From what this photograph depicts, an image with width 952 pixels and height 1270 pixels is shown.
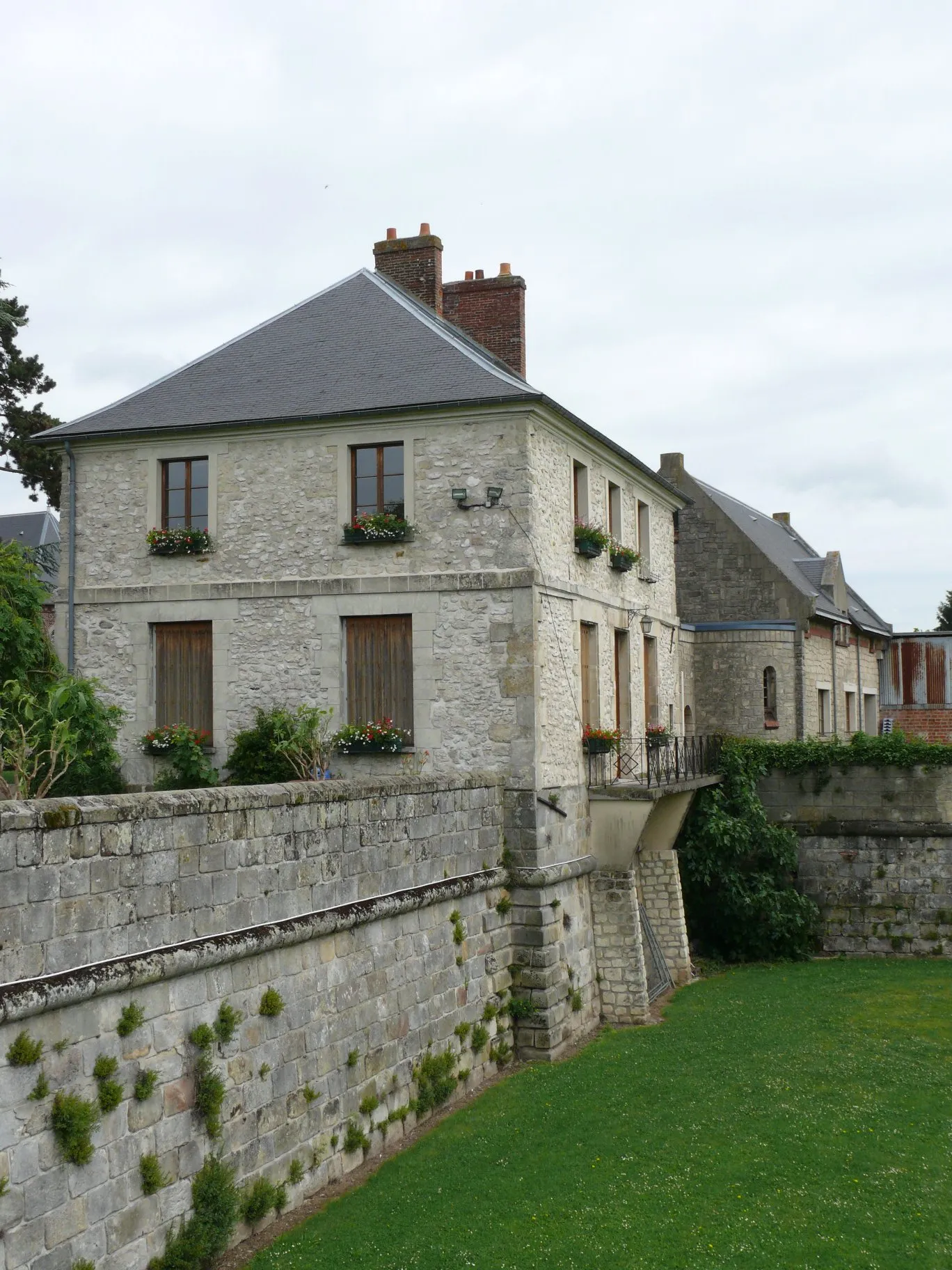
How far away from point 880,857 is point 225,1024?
1482cm

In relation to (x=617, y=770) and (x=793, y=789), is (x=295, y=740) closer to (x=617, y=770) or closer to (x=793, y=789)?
(x=617, y=770)

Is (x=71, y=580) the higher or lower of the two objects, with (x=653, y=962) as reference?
higher

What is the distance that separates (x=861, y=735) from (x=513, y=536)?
9424 mm

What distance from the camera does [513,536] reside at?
1557 cm

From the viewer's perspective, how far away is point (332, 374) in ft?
56.1

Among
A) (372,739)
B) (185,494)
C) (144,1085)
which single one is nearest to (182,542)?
(185,494)

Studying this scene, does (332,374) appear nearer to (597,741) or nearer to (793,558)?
(597,741)

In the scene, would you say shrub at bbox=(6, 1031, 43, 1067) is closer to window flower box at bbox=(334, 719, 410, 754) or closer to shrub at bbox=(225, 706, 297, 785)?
shrub at bbox=(225, 706, 297, 785)

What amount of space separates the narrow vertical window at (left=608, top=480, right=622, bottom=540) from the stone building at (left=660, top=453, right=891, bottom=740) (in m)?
5.70

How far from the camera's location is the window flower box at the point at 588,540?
17.2 meters

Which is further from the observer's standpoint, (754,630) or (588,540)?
(754,630)

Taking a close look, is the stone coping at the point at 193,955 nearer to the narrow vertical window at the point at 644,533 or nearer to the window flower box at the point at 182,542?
the window flower box at the point at 182,542

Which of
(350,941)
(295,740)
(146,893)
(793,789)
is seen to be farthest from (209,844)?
(793,789)

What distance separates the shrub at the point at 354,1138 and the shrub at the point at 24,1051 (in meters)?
4.21
